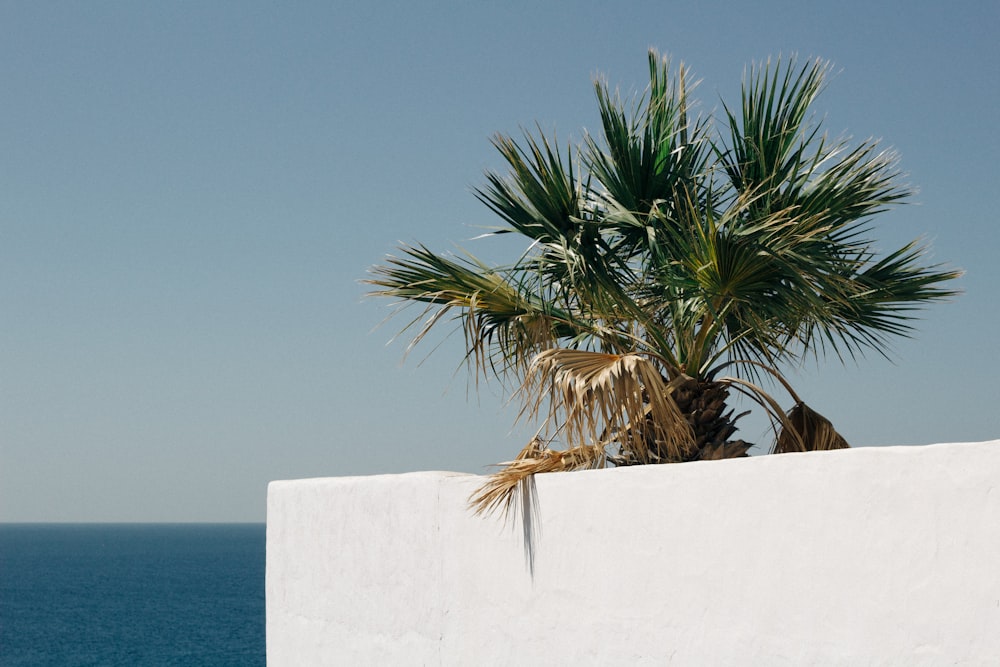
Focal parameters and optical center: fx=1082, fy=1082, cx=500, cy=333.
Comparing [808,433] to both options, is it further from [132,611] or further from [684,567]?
[132,611]

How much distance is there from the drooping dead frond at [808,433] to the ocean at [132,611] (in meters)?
58.2

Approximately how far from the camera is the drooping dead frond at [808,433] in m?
7.42

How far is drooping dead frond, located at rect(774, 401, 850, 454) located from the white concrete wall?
2.12 meters

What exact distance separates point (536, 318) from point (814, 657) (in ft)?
11.9

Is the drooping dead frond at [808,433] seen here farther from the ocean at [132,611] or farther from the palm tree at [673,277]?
the ocean at [132,611]

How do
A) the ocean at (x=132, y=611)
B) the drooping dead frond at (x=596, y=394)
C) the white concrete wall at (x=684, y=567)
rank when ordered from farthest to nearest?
the ocean at (x=132, y=611)
the drooping dead frond at (x=596, y=394)
the white concrete wall at (x=684, y=567)

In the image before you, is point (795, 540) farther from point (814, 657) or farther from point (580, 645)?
point (580, 645)

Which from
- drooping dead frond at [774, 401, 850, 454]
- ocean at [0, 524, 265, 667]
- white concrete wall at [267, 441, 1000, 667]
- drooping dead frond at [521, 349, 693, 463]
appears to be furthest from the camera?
ocean at [0, 524, 265, 667]

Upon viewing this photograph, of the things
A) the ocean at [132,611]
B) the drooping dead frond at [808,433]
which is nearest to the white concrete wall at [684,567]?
the drooping dead frond at [808,433]

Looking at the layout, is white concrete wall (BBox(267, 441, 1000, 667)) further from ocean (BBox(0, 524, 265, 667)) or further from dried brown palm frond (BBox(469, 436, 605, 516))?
ocean (BBox(0, 524, 265, 667))

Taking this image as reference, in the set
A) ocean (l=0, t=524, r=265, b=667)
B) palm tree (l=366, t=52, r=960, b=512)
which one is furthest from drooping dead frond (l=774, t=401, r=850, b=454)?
ocean (l=0, t=524, r=265, b=667)

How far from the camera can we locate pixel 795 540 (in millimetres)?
4504

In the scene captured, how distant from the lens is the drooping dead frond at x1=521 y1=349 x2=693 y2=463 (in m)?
6.17

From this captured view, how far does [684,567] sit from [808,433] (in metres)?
2.84
